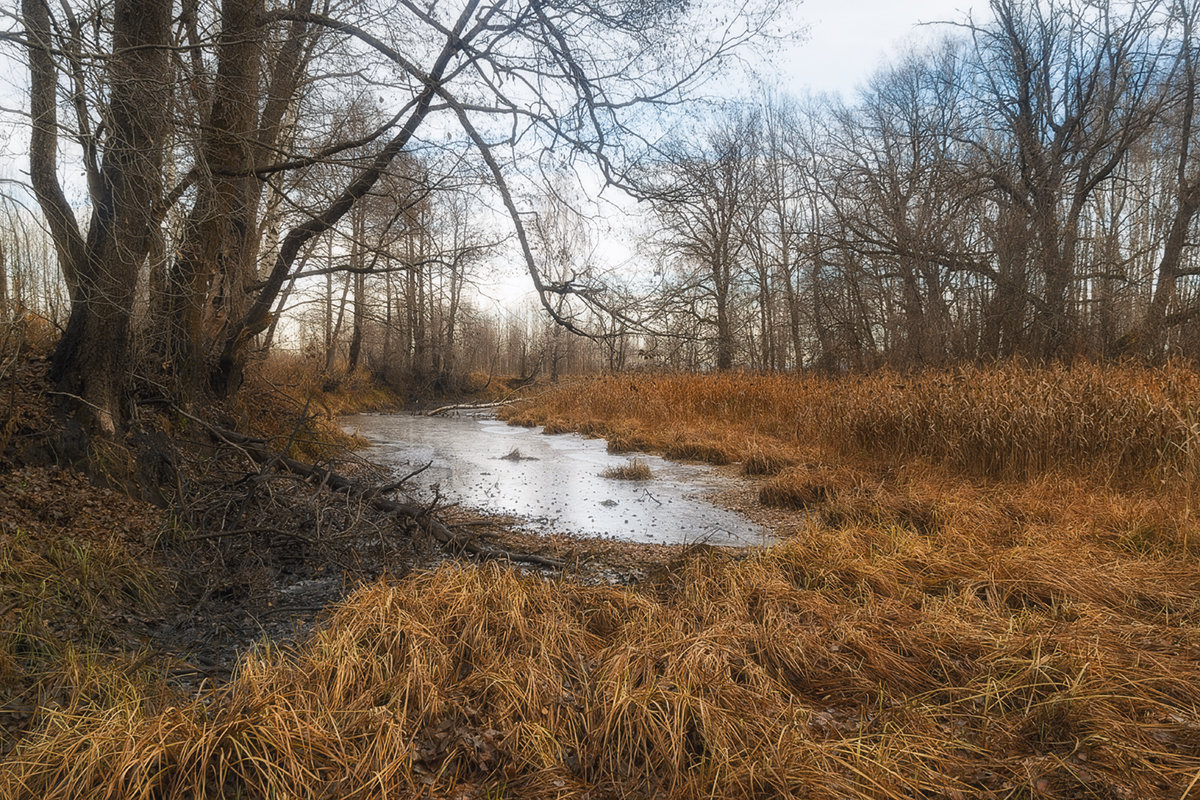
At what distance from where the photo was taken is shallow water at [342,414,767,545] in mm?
6559

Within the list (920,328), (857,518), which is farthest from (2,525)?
(920,328)

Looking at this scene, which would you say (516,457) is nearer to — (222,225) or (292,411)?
(292,411)

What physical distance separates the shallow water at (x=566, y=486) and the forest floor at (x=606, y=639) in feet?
2.43

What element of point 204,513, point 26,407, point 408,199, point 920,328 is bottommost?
point 204,513

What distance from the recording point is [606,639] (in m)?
3.50

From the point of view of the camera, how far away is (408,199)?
7453 millimetres

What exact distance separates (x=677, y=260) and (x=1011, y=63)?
9.52 meters

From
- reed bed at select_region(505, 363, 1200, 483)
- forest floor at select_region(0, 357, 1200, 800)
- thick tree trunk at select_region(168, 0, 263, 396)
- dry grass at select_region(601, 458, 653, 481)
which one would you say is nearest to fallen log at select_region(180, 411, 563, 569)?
forest floor at select_region(0, 357, 1200, 800)

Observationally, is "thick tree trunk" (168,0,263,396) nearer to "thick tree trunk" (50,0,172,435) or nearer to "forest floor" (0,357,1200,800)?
"thick tree trunk" (50,0,172,435)

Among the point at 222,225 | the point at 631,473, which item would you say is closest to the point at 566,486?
the point at 631,473

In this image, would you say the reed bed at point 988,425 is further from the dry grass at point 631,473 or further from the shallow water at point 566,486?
the dry grass at point 631,473

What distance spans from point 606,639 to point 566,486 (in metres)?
5.45

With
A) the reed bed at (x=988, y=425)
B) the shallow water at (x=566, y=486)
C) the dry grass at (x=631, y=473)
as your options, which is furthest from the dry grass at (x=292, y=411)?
the reed bed at (x=988, y=425)

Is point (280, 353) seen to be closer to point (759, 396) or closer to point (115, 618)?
point (759, 396)
